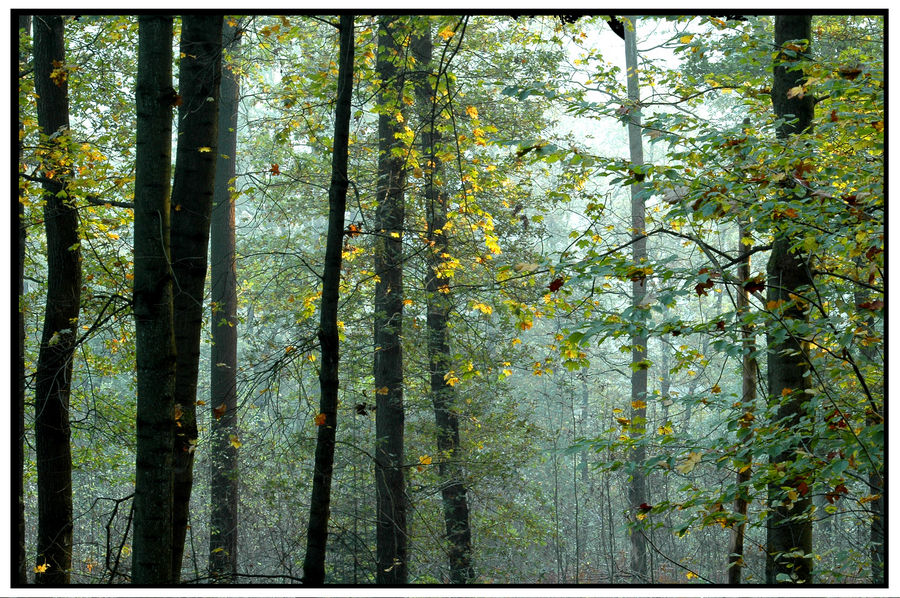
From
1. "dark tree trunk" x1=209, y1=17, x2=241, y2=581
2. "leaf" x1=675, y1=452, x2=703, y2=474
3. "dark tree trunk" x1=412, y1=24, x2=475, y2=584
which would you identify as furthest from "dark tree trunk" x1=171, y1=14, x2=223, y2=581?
"dark tree trunk" x1=412, y1=24, x2=475, y2=584

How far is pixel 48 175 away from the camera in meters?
5.27

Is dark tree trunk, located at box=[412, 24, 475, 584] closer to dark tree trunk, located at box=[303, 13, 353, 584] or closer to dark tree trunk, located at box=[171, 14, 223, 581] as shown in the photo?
dark tree trunk, located at box=[171, 14, 223, 581]

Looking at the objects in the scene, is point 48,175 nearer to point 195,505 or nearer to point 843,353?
point 843,353

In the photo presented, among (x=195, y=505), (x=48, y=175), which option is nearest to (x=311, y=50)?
(x=48, y=175)

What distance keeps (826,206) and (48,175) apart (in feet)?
17.1

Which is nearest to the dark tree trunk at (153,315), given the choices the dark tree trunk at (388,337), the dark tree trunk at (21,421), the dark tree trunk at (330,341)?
the dark tree trunk at (330,341)

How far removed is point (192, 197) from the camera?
3867mm

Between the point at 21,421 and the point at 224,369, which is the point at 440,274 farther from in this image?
the point at 21,421

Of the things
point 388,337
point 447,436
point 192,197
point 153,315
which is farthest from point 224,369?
point 153,315

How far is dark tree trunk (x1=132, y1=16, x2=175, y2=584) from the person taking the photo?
115 inches

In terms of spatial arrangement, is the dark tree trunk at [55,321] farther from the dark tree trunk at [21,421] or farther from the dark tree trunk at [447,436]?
the dark tree trunk at [447,436]

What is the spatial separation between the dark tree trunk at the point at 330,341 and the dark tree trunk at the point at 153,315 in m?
0.66

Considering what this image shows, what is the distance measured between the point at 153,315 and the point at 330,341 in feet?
2.73

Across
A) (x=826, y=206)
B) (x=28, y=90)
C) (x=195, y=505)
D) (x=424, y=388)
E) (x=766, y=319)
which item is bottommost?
(x=195, y=505)
